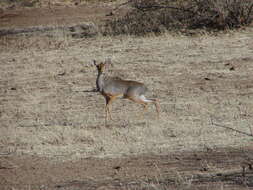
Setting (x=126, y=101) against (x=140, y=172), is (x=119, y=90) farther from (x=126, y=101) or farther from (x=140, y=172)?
(x=140, y=172)

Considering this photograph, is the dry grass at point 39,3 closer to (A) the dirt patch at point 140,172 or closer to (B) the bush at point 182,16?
(B) the bush at point 182,16

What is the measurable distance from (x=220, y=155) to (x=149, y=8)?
9.85 metres

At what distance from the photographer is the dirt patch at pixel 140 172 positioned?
741 cm

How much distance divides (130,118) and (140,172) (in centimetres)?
313

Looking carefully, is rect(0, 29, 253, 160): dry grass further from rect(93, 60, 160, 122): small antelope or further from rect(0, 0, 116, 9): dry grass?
rect(0, 0, 116, 9): dry grass

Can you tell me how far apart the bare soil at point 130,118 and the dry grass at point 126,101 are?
0.06 feet

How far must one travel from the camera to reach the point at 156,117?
11016 mm

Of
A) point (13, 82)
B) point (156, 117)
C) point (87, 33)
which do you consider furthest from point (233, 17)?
point (156, 117)

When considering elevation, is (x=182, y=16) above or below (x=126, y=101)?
below

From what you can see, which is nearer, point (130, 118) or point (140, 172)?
point (140, 172)

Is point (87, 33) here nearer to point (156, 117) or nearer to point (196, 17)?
point (196, 17)

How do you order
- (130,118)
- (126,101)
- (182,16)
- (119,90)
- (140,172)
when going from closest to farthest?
(140,172) < (119,90) < (130,118) < (126,101) < (182,16)

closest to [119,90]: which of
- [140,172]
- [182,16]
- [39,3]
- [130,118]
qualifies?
[130,118]

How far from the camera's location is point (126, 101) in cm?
1242
